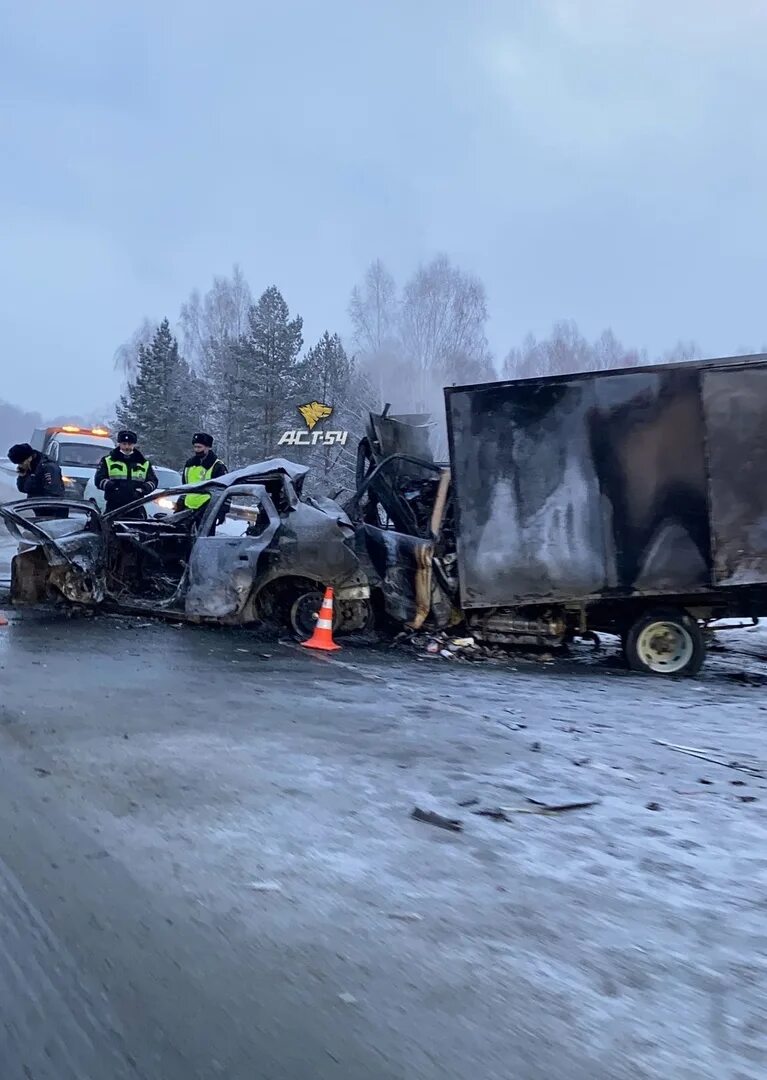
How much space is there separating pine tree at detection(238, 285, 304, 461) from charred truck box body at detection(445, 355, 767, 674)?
27591mm

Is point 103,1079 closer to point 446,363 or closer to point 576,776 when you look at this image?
point 576,776

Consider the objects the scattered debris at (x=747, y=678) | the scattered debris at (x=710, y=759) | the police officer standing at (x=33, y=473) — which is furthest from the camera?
the police officer standing at (x=33, y=473)

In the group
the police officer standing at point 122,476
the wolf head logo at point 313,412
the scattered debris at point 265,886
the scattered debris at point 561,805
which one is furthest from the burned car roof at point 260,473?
the wolf head logo at point 313,412

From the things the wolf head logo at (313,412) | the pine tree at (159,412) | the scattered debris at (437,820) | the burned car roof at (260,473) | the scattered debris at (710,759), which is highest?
the pine tree at (159,412)

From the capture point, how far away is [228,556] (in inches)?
353

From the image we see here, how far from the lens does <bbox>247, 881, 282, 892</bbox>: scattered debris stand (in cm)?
336

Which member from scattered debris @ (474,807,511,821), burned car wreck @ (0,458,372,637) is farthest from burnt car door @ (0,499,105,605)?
scattered debris @ (474,807,511,821)

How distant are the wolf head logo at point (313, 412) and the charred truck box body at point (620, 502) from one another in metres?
24.6

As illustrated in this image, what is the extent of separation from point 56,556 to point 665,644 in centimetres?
592

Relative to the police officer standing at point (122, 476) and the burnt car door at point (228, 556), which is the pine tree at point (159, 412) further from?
the burnt car door at point (228, 556)

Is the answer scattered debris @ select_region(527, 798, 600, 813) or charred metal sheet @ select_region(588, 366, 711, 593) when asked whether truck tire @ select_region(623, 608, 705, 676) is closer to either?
charred metal sheet @ select_region(588, 366, 711, 593)

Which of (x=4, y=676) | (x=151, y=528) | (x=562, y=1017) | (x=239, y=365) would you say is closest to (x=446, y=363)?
(x=239, y=365)

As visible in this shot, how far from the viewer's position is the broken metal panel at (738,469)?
766cm

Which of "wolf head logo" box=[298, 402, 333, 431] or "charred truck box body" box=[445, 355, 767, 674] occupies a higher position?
"wolf head logo" box=[298, 402, 333, 431]
